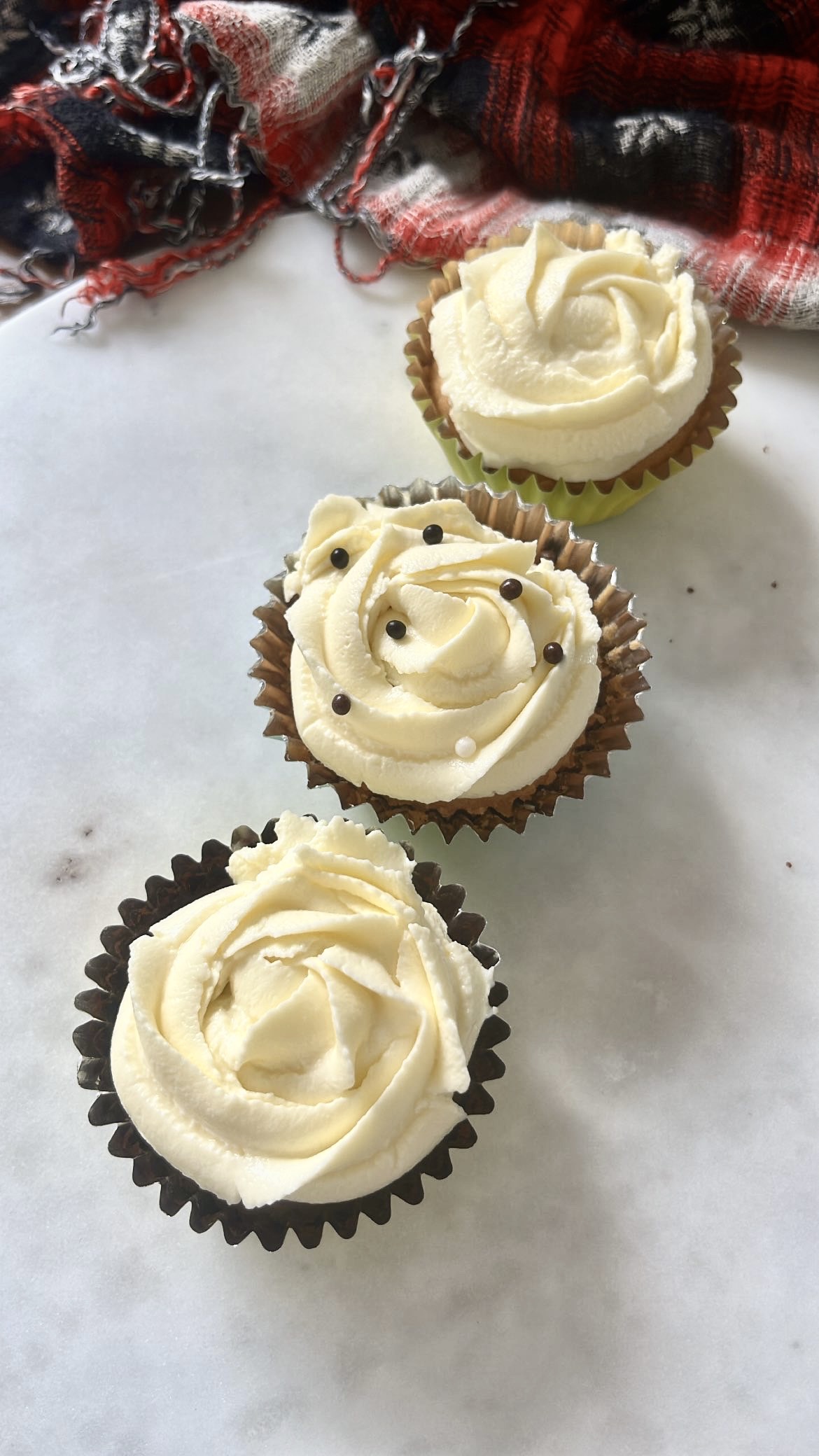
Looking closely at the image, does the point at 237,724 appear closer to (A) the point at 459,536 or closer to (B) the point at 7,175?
(A) the point at 459,536

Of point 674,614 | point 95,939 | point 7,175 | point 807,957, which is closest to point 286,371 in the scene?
point 7,175

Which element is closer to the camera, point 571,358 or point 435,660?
point 435,660

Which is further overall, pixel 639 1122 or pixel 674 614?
pixel 674 614

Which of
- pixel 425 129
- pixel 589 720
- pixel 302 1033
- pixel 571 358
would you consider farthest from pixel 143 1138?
pixel 425 129

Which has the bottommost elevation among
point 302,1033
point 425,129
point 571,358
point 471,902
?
point 471,902

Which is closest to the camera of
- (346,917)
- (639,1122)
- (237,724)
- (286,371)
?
(346,917)

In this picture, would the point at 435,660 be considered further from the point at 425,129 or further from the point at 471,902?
the point at 425,129

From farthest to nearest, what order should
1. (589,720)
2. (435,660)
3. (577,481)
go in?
(577,481) → (589,720) → (435,660)
